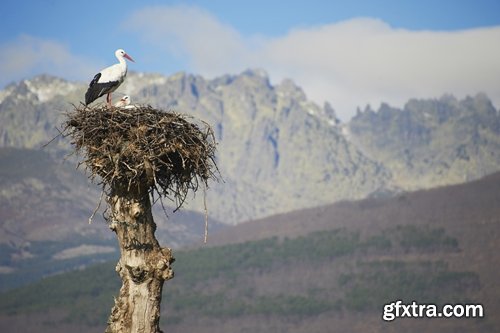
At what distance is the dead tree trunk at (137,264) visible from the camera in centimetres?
1839

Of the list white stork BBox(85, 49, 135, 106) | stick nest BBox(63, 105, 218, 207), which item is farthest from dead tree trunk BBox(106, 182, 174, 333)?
white stork BBox(85, 49, 135, 106)

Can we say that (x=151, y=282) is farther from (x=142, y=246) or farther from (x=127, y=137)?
(x=127, y=137)

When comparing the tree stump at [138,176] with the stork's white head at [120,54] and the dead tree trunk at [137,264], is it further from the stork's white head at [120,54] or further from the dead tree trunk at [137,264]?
the stork's white head at [120,54]

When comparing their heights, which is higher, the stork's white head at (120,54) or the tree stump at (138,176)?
the stork's white head at (120,54)

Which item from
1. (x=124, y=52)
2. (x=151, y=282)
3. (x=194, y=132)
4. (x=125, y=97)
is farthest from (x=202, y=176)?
(x=124, y=52)

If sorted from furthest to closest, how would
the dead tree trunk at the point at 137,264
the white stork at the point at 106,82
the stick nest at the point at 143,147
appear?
the white stork at the point at 106,82
the stick nest at the point at 143,147
the dead tree trunk at the point at 137,264

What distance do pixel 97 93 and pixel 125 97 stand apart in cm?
113

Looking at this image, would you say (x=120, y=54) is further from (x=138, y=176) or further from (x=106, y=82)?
(x=138, y=176)

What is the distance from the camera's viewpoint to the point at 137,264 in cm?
1842

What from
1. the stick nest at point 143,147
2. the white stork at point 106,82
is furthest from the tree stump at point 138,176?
the white stork at point 106,82

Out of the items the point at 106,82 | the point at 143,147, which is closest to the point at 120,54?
the point at 106,82

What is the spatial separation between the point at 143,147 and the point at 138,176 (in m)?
0.54

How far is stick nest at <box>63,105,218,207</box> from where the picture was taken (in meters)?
18.5

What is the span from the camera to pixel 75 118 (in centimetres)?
1972
